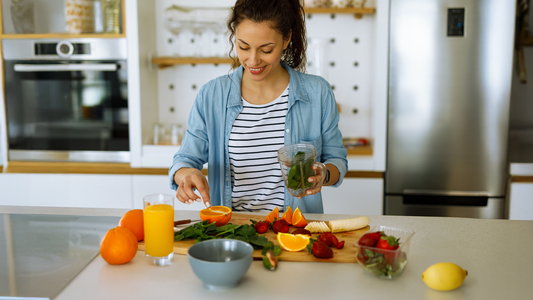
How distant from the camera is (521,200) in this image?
2.36m

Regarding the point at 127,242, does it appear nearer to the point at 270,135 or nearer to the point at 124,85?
the point at 270,135

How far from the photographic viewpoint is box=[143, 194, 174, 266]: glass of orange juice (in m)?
1.02

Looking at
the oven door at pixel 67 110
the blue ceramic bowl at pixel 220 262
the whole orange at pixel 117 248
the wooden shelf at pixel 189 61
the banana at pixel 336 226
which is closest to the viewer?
the blue ceramic bowl at pixel 220 262

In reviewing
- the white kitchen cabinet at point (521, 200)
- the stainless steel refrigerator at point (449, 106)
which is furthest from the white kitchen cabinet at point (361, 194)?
the white kitchen cabinet at point (521, 200)

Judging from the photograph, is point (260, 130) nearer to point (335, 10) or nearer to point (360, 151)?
point (360, 151)

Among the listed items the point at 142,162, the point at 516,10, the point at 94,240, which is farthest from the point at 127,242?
the point at 516,10

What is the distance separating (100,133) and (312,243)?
189 cm

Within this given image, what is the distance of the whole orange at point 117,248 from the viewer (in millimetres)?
992

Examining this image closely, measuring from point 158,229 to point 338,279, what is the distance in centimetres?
41

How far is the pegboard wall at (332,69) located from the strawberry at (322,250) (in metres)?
1.87

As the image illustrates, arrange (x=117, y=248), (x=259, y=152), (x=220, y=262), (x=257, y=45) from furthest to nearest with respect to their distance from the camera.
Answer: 1. (x=259, y=152)
2. (x=257, y=45)
3. (x=117, y=248)
4. (x=220, y=262)

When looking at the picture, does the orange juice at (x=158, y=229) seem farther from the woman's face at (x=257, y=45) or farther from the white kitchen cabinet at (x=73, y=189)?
the white kitchen cabinet at (x=73, y=189)

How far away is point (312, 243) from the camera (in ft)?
3.57

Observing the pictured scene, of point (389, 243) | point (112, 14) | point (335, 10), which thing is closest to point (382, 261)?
point (389, 243)
